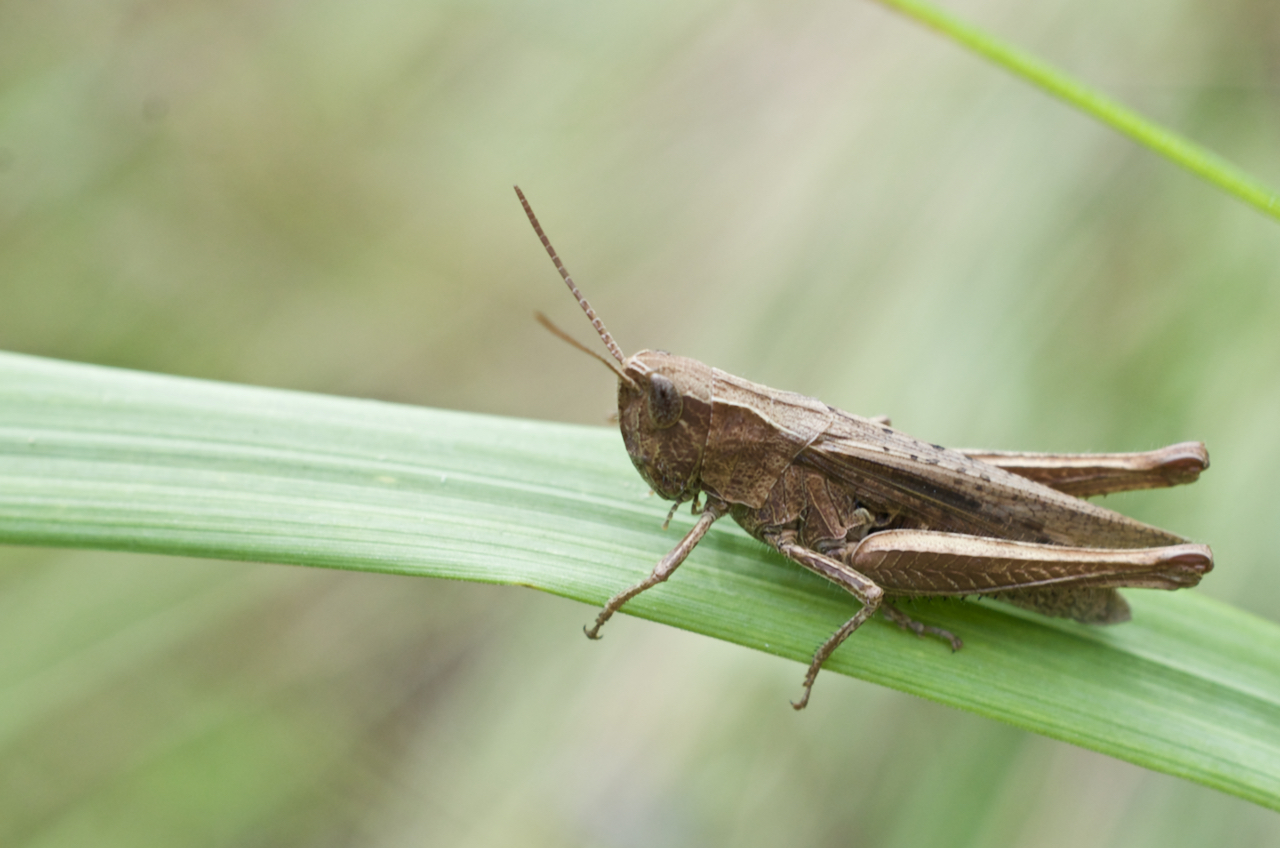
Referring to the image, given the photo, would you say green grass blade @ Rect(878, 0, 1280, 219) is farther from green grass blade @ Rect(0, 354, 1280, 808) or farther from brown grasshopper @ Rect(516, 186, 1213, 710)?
green grass blade @ Rect(0, 354, 1280, 808)

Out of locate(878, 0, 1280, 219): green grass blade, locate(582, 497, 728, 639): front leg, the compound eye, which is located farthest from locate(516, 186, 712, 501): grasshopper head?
locate(878, 0, 1280, 219): green grass blade

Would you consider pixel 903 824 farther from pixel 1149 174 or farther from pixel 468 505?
pixel 1149 174

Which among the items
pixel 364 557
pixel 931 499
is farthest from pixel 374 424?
pixel 931 499

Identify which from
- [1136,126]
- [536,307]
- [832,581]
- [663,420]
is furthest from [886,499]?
[536,307]

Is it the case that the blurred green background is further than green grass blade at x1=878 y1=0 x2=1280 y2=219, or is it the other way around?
the blurred green background

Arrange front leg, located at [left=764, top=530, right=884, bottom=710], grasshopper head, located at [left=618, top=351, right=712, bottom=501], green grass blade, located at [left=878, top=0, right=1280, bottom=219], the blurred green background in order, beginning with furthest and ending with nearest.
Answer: the blurred green background < grasshopper head, located at [left=618, top=351, right=712, bottom=501] < front leg, located at [left=764, top=530, right=884, bottom=710] < green grass blade, located at [left=878, top=0, right=1280, bottom=219]

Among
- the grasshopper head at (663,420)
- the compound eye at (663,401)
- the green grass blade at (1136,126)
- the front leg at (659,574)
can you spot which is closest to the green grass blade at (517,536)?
the front leg at (659,574)

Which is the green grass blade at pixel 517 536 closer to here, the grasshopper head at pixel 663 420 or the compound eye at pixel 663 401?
the grasshopper head at pixel 663 420
